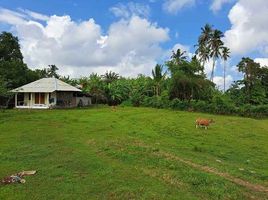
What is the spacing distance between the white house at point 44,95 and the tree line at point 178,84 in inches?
76.7

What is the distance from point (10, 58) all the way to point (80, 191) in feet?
146

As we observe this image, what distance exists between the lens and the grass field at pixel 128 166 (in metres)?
9.93

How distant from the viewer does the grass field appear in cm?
993

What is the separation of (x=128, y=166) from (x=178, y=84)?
36772 millimetres

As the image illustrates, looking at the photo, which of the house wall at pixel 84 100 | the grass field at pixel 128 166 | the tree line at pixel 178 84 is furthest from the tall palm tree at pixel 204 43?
the grass field at pixel 128 166

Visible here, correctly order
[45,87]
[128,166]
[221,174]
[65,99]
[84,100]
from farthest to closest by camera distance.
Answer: [84,100] → [65,99] → [45,87] → [128,166] → [221,174]

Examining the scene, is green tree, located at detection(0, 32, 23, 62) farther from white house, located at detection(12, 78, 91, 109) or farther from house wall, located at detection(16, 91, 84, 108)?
house wall, located at detection(16, 91, 84, 108)

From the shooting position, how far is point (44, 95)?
151 ft

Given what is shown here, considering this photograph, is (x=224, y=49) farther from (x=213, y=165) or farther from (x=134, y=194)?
(x=134, y=194)

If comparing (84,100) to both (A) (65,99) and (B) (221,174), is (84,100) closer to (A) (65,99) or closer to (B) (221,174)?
(A) (65,99)

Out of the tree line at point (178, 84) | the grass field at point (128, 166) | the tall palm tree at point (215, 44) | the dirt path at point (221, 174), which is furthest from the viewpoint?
the tall palm tree at point (215, 44)

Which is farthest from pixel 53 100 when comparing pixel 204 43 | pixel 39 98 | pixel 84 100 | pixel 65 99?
pixel 204 43

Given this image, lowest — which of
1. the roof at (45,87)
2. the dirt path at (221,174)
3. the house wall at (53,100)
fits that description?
the dirt path at (221,174)

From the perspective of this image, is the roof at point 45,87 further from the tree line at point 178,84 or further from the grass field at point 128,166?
the grass field at point 128,166
